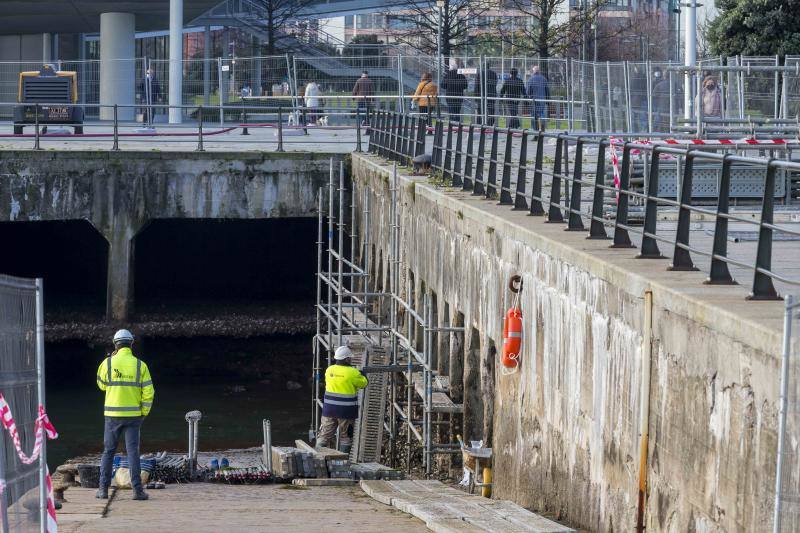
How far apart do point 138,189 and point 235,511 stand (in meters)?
17.7

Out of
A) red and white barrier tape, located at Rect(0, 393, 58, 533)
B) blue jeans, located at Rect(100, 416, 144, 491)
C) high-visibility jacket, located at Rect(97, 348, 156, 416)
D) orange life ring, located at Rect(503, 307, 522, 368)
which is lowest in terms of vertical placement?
blue jeans, located at Rect(100, 416, 144, 491)

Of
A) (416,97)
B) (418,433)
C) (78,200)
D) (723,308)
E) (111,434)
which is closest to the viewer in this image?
(723,308)

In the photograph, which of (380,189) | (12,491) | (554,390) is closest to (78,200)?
(380,189)

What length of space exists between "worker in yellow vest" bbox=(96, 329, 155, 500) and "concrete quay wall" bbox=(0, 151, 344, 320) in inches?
628

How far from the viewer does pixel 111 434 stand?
1315 cm

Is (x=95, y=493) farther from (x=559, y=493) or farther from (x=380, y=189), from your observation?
(x=380, y=189)

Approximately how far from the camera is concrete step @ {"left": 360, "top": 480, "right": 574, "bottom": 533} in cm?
1049

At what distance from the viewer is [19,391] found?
815 centimetres

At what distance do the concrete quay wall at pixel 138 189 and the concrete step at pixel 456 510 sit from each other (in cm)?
1553

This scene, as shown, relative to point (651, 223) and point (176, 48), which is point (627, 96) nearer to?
point (651, 223)

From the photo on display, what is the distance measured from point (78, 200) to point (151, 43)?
3200 centimetres

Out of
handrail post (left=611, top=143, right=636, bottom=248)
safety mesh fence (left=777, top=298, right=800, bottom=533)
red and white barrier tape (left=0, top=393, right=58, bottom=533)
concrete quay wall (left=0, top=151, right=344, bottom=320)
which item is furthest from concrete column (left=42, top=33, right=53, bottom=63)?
safety mesh fence (left=777, top=298, right=800, bottom=533)

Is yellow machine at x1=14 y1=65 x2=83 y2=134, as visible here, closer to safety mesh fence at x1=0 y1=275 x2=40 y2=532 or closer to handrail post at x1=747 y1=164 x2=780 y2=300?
safety mesh fence at x1=0 y1=275 x2=40 y2=532

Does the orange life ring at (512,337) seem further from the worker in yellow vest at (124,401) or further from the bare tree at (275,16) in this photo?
the bare tree at (275,16)
